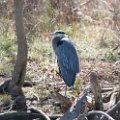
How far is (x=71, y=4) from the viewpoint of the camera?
31.7 feet

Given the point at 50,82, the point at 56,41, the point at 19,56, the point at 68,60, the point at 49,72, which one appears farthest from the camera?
the point at 49,72

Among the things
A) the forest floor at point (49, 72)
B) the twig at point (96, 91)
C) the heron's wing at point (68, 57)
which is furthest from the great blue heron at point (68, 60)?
the twig at point (96, 91)

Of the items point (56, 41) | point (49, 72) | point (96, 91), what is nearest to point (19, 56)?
point (56, 41)

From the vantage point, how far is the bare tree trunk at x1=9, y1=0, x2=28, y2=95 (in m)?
5.39

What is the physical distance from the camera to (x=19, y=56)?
551cm

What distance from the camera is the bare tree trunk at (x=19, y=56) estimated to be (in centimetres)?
539

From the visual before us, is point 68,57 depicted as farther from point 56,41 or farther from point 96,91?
point 96,91

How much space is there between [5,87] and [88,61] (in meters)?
1.73

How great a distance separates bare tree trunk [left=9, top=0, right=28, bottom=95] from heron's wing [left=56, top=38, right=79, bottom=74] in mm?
519

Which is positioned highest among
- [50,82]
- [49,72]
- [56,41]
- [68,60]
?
[56,41]

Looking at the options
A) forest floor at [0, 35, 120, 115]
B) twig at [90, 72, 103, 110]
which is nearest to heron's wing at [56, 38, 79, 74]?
forest floor at [0, 35, 120, 115]

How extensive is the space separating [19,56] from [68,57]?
683mm

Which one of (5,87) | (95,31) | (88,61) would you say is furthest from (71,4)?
(5,87)

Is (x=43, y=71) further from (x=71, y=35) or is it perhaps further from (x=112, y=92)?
(x=71, y=35)
